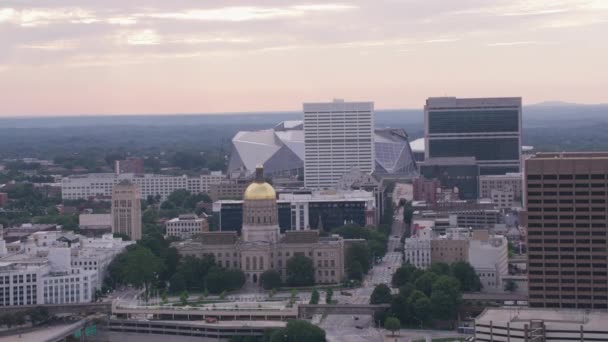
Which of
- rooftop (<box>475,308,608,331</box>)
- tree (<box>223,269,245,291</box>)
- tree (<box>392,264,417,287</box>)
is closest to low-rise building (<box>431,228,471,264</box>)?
tree (<box>392,264,417,287</box>)

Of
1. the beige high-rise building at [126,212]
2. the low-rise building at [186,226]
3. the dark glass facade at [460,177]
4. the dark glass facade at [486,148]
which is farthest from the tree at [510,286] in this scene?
the dark glass facade at [486,148]

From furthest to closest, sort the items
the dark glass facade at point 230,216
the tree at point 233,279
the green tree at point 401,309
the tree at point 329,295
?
the dark glass facade at point 230,216
the tree at point 233,279
the tree at point 329,295
the green tree at point 401,309

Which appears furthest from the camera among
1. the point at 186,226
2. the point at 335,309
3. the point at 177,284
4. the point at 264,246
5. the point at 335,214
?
the point at 186,226

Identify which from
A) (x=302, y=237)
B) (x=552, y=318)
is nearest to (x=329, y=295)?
(x=302, y=237)

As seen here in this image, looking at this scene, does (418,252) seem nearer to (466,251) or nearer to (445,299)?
(466,251)

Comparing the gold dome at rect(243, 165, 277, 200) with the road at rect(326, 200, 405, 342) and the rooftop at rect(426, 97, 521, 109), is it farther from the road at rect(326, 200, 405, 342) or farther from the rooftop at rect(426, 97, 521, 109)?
the rooftop at rect(426, 97, 521, 109)

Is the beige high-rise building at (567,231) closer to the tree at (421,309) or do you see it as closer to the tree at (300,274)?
the tree at (421,309)
